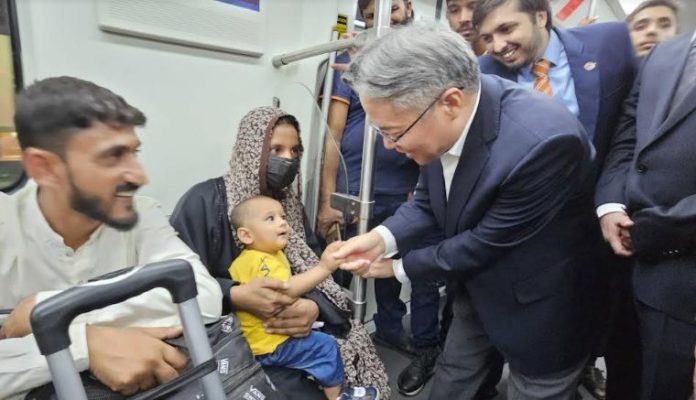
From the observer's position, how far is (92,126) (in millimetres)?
1026

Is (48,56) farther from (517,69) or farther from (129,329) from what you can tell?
(517,69)

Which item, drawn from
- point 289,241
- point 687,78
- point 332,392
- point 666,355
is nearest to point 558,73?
point 687,78

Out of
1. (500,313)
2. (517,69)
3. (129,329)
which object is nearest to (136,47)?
(129,329)

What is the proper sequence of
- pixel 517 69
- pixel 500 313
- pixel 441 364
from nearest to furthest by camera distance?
pixel 500 313, pixel 441 364, pixel 517 69

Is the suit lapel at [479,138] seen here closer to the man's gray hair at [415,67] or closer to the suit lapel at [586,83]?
the man's gray hair at [415,67]

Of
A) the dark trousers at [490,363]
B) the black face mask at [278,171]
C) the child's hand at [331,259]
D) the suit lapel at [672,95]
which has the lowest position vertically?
the dark trousers at [490,363]

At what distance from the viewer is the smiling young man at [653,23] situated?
7.25 ft

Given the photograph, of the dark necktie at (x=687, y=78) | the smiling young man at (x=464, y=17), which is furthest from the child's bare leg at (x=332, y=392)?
the smiling young man at (x=464, y=17)

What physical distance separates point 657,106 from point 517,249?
0.61 metres

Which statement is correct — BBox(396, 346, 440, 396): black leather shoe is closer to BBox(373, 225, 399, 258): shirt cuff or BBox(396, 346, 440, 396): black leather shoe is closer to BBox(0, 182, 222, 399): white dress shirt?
BBox(373, 225, 399, 258): shirt cuff

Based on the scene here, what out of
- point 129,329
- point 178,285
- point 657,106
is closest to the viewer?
point 178,285

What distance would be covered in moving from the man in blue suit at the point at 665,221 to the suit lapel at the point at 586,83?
31 cm

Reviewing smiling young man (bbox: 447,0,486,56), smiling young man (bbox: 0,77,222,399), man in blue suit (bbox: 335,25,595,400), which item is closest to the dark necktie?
man in blue suit (bbox: 335,25,595,400)

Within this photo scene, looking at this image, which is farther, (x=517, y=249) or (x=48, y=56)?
(x=48, y=56)
